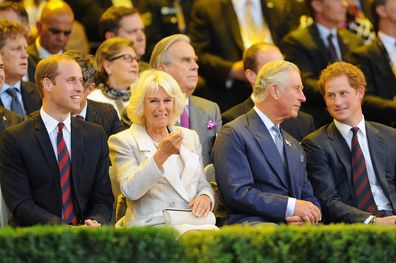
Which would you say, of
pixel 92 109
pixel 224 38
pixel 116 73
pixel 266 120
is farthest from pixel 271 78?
pixel 224 38

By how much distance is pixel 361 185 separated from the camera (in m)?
8.05

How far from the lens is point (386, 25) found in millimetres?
10641

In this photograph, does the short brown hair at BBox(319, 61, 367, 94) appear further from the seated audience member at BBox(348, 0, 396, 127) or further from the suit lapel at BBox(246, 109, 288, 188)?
the seated audience member at BBox(348, 0, 396, 127)

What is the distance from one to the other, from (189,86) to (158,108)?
4.22 feet

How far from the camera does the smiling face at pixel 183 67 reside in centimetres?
870

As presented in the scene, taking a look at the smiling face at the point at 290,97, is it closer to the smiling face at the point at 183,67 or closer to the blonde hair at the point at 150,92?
the blonde hair at the point at 150,92

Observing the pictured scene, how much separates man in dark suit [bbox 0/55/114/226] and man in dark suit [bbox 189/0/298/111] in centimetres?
325

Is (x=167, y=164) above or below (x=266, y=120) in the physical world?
below

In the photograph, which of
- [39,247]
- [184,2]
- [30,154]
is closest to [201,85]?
[184,2]

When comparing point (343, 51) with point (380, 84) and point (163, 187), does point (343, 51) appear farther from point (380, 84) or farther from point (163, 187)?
point (163, 187)

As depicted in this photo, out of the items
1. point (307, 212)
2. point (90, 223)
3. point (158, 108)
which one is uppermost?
point (158, 108)

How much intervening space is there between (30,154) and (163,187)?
3.03ft

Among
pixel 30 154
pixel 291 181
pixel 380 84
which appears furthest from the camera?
pixel 380 84

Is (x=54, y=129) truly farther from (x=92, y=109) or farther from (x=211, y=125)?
(x=211, y=125)
